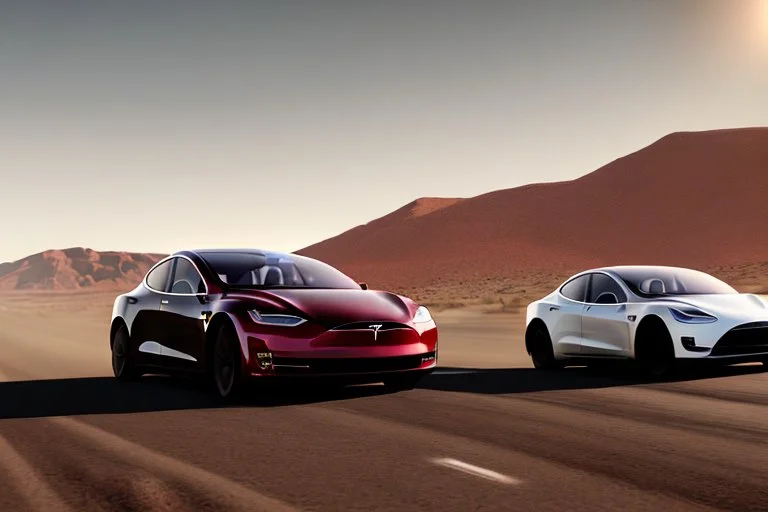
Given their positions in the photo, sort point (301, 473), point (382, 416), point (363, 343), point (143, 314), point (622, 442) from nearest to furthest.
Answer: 1. point (301, 473)
2. point (622, 442)
3. point (382, 416)
4. point (363, 343)
5. point (143, 314)

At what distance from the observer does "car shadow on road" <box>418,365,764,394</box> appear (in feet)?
41.5

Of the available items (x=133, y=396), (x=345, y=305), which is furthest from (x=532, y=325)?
(x=133, y=396)

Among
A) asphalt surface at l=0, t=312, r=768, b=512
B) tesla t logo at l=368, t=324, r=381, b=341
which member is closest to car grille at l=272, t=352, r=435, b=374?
tesla t logo at l=368, t=324, r=381, b=341

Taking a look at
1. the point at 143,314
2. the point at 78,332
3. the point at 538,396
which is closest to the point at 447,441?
the point at 538,396

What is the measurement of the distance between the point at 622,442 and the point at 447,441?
1305 millimetres

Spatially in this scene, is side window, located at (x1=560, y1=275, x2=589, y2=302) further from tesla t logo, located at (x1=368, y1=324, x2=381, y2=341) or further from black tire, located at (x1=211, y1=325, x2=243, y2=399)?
black tire, located at (x1=211, y1=325, x2=243, y2=399)

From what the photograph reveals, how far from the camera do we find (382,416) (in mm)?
9945

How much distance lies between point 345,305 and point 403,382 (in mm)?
1342

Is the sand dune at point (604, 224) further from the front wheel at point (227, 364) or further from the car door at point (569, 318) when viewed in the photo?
the front wheel at point (227, 364)

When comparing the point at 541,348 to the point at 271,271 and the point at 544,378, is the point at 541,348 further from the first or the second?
the point at 271,271

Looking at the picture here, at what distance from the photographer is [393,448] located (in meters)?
8.07

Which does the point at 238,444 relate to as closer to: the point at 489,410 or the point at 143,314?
the point at 489,410

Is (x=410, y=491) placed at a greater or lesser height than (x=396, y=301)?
lesser

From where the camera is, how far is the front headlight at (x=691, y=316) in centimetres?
1351
